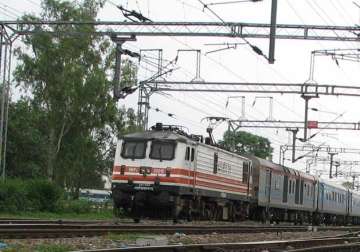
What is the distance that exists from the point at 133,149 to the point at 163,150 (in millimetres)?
1213

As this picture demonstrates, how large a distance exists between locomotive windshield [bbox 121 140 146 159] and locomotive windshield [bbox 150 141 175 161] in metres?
0.38

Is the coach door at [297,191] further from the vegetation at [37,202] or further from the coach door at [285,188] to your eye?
the vegetation at [37,202]

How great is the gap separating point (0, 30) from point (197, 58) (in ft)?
38.9

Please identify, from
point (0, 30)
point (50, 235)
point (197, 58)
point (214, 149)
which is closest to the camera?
point (50, 235)

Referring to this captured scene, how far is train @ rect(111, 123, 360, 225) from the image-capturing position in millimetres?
24703

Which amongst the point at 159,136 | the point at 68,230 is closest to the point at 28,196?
the point at 159,136

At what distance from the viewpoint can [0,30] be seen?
103ft

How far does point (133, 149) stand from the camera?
25.6m

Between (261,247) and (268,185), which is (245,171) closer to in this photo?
(268,185)

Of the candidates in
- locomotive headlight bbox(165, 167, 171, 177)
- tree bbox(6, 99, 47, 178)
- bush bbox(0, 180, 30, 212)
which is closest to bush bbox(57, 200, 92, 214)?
bush bbox(0, 180, 30, 212)

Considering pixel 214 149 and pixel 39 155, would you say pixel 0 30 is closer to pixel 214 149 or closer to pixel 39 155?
pixel 214 149

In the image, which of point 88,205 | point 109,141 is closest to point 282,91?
point 88,205

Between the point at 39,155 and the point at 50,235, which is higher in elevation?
the point at 39,155

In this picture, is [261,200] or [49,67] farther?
[49,67]
